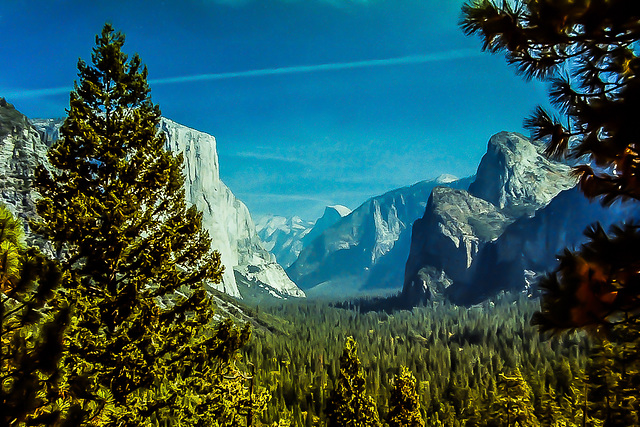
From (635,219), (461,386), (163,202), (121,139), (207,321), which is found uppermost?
(121,139)

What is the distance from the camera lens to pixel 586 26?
492 cm

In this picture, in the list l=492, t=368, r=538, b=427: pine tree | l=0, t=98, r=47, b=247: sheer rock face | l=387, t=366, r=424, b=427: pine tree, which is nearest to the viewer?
l=492, t=368, r=538, b=427: pine tree

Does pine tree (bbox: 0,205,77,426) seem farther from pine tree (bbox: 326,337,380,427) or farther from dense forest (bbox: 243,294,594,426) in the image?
dense forest (bbox: 243,294,594,426)

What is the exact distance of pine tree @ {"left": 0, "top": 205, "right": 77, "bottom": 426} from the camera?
509 cm

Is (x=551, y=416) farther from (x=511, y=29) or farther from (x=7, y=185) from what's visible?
(x=7, y=185)

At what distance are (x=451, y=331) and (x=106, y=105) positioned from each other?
672 ft

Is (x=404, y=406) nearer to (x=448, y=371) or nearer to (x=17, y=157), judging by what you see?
(x=448, y=371)

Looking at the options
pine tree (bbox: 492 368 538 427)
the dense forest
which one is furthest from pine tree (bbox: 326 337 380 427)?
the dense forest

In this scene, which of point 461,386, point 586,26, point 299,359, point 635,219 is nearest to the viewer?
point 635,219

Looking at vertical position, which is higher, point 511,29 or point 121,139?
point 121,139

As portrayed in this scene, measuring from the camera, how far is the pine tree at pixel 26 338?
5086 mm

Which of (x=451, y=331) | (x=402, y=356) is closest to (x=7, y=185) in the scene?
(x=402, y=356)

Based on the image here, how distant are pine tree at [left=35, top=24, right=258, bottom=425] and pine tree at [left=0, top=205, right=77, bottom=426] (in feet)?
13.1

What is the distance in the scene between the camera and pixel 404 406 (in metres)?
27.9
